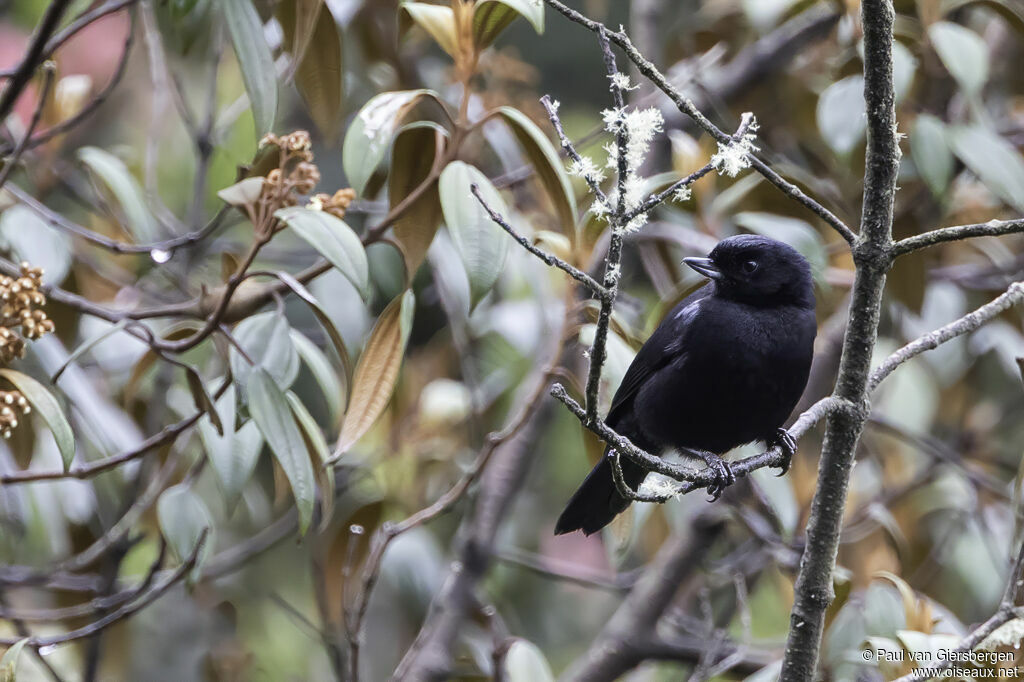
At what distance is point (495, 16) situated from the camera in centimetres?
249

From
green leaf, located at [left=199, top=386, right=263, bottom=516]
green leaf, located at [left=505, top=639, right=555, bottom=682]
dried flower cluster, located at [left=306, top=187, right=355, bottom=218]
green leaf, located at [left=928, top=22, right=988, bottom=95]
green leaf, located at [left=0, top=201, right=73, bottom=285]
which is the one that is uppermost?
green leaf, located at [left=928, top=22, right=988, bottom=95]

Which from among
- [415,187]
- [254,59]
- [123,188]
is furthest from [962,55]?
[123,188]

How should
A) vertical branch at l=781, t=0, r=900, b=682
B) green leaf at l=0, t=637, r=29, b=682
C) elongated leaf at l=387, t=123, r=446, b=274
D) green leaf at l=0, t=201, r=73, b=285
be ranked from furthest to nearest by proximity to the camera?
green leaf at l=0, t=201, r=73, b=285, elongated leaf at l=387, t=123, r=446, b=274, green leaf at l=0, t=637, r=29, b=682, vertical branch at l=781, t=0, r=900, b=682

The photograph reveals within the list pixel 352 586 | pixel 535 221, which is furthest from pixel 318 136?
pixel 352 586

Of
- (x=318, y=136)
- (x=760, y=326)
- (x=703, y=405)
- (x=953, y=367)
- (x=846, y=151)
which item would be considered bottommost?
(x=703, y=405)

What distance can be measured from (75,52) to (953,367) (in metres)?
3.99

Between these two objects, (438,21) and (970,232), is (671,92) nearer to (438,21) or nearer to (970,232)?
(970,232)

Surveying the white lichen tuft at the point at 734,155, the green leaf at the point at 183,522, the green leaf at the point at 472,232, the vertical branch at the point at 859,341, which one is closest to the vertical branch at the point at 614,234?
the white lichen tuft at the point at 734,155

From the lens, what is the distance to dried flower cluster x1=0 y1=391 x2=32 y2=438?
1.93 m

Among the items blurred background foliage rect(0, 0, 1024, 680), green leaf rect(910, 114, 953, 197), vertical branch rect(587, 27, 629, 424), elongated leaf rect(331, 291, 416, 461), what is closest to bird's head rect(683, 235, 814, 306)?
blurred background foliage rect(0, 0, 1024, 680)

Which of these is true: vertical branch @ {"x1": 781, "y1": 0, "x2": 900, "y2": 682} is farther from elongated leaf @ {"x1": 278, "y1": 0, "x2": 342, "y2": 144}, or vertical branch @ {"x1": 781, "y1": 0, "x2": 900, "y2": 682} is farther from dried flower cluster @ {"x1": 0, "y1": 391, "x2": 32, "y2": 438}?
dried flower cluster @ {"x1": 0, "y1": 391, "x2": 32, "y2": 438}

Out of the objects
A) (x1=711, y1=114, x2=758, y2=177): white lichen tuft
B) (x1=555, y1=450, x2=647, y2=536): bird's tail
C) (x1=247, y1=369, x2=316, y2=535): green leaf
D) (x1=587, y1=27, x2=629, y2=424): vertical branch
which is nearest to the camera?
(x1=587, y1=27, x2=629, y2=424): vertical branch

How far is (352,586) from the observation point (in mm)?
3912

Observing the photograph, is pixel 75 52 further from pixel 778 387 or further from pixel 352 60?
pixel 778 387
